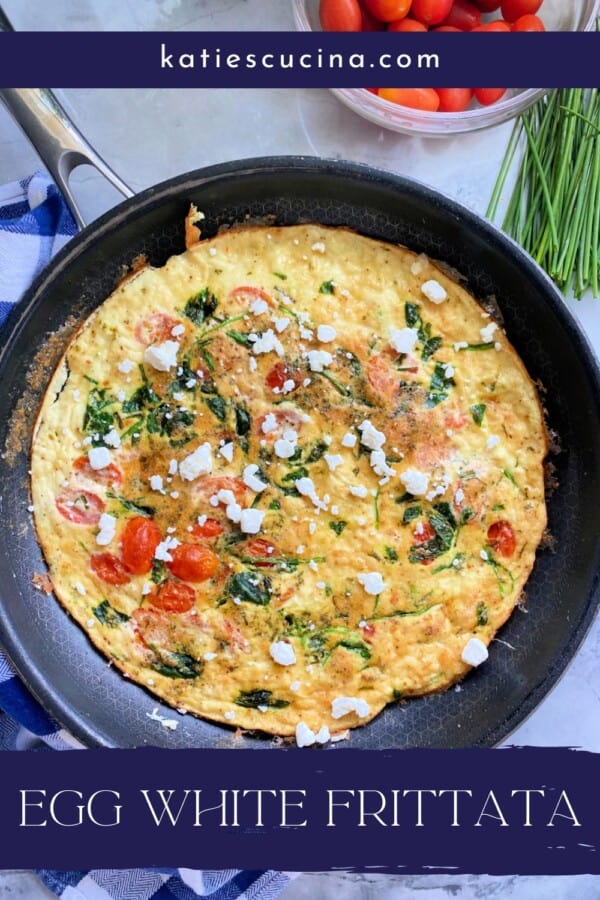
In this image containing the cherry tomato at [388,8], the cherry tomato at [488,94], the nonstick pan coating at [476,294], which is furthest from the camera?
the cherry tomato at [488,94]

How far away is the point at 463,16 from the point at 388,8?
281mm

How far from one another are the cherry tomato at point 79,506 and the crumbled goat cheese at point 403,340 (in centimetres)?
86

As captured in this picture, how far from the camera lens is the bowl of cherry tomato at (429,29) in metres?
2.51

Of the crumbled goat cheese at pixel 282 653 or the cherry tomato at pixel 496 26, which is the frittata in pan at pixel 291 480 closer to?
the crumbled goat cheese at pixel 282 653

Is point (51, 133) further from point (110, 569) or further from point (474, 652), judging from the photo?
point (474, 652)

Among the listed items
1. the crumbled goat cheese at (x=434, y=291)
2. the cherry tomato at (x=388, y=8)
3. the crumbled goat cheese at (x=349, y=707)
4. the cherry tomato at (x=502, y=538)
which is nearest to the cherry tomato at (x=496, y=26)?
the cherry tomato at (x=388, y=8)

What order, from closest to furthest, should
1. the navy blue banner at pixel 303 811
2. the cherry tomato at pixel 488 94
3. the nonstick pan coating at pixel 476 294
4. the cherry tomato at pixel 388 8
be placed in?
the nonstick pan coating at pixel 476 294 < the navy blue banner at pixel 303 811 < the cherry tomato at pixel 388 8 < the cherry tomato at pixel 488 94

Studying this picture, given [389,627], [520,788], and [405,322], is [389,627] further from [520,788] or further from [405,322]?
[405,322]

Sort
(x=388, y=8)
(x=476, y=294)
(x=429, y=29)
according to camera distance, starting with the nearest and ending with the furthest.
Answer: (x=476, y=294)
(x=388, y=8)
(x=429, y=29)

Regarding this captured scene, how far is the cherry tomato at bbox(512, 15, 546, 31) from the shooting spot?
101 inches

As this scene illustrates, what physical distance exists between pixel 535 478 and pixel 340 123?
1256 millimetres

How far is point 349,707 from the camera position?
86.7 inches

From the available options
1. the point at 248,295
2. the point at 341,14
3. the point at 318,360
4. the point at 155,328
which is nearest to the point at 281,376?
the point at 318,360

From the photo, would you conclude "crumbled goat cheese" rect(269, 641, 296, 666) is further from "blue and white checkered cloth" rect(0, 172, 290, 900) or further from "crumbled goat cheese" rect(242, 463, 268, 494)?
"blue and white checkered cloth" rect(0, 172, 290, 900)
